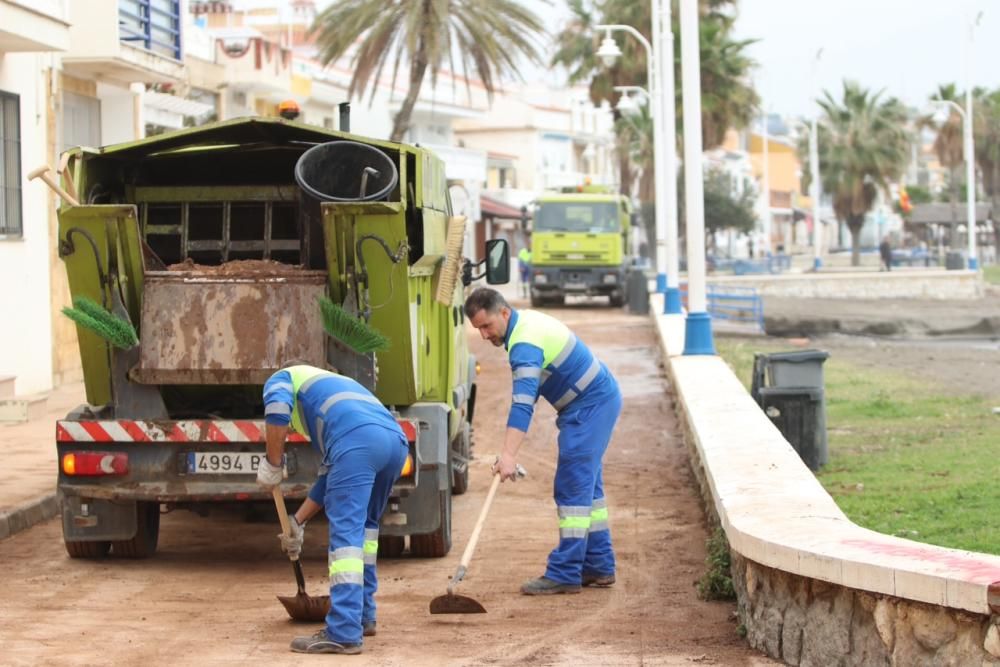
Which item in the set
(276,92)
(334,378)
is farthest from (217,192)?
(276,92)

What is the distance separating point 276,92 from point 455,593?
2887 centimetres

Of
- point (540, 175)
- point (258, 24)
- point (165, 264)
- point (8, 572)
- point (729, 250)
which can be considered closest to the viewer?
point (8, 572)

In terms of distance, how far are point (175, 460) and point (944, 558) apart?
180 inches

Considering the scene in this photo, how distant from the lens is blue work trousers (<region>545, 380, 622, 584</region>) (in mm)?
8648

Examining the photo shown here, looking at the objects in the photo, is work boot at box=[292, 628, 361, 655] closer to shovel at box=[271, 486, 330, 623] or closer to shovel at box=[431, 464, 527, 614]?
shovel at box=[271, 486, 330, 623]

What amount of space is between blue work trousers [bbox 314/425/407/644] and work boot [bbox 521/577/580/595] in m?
1.21

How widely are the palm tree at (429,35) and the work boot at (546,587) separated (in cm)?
1813

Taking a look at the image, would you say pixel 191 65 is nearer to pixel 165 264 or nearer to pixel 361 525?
pixel 165 264

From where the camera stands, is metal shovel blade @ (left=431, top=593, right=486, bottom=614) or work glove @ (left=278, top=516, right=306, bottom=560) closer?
work glove @ (left=278, top=516, right=306, bottom=560)

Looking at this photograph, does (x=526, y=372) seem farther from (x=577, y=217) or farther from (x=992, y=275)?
(x=992, y=275)

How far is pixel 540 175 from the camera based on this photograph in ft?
241

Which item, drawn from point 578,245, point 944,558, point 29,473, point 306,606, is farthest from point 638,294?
point 944,558

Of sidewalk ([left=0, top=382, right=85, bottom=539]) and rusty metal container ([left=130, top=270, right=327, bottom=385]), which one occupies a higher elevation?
rusty metal container ([left=130, top=270, right=327, bottom=385])

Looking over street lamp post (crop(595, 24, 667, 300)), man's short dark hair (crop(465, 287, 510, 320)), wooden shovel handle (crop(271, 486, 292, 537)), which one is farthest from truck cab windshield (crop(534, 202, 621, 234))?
wooden shovel handle (crop(271, 486, 292, 537))
